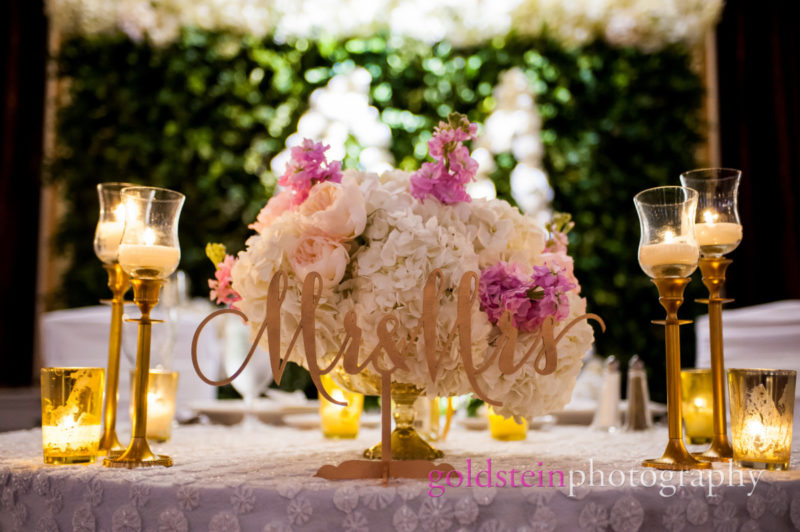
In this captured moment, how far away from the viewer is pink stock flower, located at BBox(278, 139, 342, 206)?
49.8 inches

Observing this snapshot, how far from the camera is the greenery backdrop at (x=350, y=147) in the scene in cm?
443

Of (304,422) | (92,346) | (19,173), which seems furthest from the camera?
(19,173)

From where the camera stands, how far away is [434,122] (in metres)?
4.57

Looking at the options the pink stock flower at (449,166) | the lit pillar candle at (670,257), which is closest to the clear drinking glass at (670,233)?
the lit pillar candle at (670,257)

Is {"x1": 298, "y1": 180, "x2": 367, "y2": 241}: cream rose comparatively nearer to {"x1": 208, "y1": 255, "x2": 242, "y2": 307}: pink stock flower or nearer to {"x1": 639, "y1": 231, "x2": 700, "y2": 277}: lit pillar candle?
{"x1": 208, "y1": 255, "x2": 242, "y2": 307}: pink stock flower

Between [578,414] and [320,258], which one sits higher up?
[320,258]

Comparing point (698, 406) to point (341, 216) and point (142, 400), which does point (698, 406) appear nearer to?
point (341, 216)

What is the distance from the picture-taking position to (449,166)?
4.16ft

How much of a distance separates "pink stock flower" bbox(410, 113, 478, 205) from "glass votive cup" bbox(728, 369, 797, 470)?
563mm

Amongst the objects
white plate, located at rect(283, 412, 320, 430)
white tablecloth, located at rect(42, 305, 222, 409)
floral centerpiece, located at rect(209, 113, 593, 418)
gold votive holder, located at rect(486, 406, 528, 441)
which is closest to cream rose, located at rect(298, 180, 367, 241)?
floral centerpiece, located at rect(209, 113, 593, 418)

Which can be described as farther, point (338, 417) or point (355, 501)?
point (338, 417)

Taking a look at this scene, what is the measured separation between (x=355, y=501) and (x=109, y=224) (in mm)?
874

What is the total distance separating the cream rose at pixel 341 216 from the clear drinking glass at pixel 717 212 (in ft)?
2.16

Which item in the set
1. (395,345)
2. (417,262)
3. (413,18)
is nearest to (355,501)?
(395,345)
